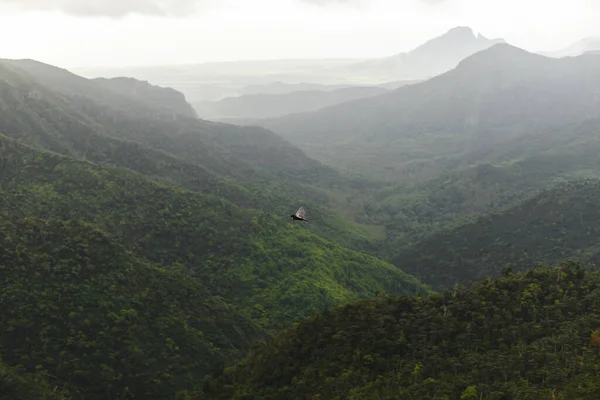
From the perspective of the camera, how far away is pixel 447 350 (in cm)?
6091

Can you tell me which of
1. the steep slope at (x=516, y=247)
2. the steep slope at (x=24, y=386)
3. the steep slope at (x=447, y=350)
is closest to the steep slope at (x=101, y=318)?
the steep slope at (x=24, y=386)

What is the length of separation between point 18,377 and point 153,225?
228 feet

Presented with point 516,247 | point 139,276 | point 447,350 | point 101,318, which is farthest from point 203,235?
point 516,247

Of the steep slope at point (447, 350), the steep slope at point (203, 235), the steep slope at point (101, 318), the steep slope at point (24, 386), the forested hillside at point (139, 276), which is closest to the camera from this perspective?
the steep slope at point (447, 350)

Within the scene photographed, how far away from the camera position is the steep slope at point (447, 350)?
51531mm

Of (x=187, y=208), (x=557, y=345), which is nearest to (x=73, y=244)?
(x=187, y=208)

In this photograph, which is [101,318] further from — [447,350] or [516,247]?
[516,247]

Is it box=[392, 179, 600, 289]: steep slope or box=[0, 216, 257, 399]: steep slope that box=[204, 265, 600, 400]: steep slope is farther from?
box=[392, 179, 600, 289]: steep slope

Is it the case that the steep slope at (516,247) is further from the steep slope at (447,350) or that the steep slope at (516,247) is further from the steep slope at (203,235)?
the steep slope at (447,350)

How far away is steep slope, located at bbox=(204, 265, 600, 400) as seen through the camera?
51.5 meters

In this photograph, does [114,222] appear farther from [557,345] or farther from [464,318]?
[557,345]

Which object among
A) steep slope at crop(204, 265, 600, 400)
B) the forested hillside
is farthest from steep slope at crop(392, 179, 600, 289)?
steep slope at crop(204, 265, 600, 400)

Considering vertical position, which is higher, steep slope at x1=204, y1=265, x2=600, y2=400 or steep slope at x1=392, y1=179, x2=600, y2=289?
steep slope at x1=204, y1=265, x2=600, y2=400

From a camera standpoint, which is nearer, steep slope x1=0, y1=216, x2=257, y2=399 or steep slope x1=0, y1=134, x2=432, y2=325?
steep slope x1=0, y1=216, x2=257, y2=399
